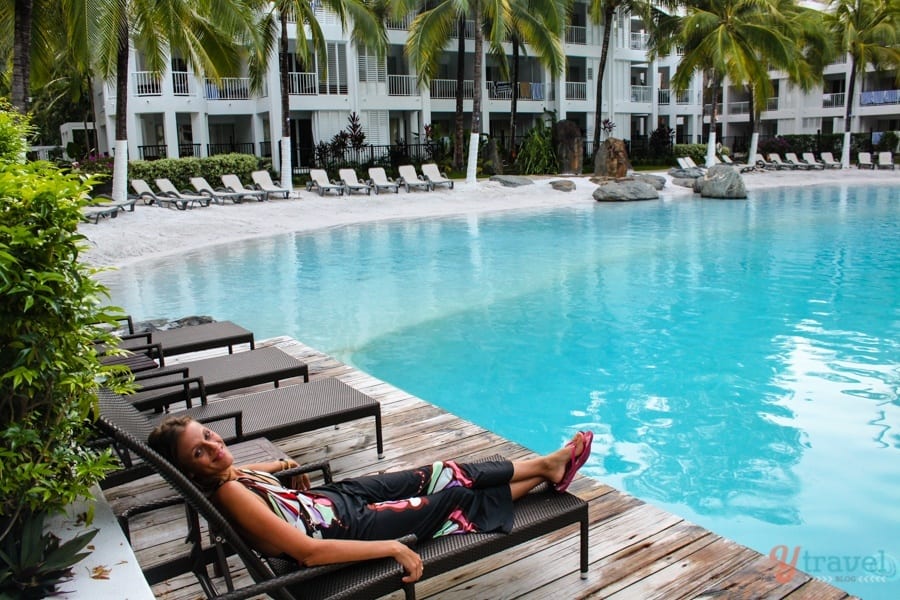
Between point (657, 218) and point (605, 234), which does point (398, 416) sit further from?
point (657, 218)

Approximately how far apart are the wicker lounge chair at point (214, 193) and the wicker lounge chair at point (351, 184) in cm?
345

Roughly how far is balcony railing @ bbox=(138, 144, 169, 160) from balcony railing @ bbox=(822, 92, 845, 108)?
38.4 metres

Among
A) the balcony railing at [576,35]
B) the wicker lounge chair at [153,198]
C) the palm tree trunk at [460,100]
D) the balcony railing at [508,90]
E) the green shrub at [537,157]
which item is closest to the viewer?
the wicker lounge chair at [153,198]

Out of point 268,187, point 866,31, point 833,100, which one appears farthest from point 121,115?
point 833,100

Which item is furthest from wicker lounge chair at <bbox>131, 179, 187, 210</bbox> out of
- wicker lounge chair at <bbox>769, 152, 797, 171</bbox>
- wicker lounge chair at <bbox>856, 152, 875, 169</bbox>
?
wicker lounge chair at <bbox>856, 152, 875, 169</bbox>

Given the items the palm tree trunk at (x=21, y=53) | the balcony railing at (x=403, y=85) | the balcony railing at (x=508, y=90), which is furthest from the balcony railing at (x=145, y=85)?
the palm tree trunk at (x=21, y=53)

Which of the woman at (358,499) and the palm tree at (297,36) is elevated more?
the palm tree at (297,36)

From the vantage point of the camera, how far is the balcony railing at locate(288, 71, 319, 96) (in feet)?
102

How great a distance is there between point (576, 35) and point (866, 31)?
533 inches

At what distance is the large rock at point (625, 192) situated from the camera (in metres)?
24.0

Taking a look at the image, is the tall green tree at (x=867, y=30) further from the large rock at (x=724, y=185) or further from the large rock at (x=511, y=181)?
the large rock at (x=511, y=181)

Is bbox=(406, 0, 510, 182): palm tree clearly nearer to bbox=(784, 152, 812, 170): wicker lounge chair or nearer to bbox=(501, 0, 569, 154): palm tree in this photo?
bbox=(501, 0, 569, 154): palm tree

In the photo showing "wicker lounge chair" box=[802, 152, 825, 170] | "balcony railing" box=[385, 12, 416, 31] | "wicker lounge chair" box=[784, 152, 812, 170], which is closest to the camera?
"balcony railing" box=[385, 12, 416, 31]

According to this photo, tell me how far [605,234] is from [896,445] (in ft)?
37.8
